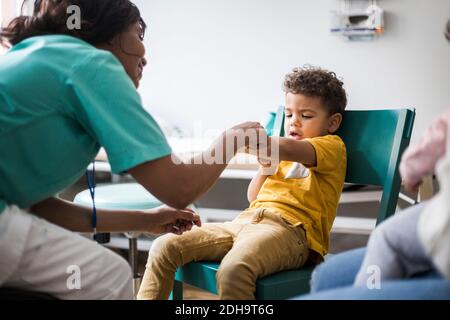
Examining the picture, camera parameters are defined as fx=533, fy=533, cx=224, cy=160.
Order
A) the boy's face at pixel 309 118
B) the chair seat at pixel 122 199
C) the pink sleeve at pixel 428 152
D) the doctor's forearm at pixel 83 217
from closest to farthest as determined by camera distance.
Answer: the pink sleeve at pixel 428 152 → the doctor's forearm at pixel 83 217 → the boy's face at pixel 309 118 → the chair seat at pixel 122 199

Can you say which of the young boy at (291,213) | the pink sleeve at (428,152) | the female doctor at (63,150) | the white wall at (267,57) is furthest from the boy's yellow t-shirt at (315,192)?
→ the white wall at (267,57)

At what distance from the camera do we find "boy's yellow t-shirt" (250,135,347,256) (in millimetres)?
1383

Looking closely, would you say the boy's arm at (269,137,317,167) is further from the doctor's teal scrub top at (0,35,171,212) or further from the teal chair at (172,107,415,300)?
the doctor's teal scrub top at (0,35,171,212)

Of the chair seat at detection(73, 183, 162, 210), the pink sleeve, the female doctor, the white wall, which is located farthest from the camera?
the white wall

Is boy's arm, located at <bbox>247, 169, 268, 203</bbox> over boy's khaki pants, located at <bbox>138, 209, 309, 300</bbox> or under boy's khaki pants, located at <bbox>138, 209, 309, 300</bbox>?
over

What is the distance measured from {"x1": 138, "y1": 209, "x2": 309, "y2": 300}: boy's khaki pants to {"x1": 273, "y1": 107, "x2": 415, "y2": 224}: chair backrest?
0.77 ft

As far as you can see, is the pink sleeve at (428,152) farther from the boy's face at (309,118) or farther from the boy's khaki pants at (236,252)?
the boy's face at (309,118)

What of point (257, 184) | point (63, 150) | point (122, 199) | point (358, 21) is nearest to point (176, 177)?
point (63, 150)

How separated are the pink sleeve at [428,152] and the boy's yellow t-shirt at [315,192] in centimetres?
63

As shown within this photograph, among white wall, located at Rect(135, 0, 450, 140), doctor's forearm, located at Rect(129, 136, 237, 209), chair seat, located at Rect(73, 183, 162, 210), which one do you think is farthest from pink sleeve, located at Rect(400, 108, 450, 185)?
→ white wall, located at Rect(135, 0, 450, 140)

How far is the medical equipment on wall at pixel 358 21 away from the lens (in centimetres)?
247

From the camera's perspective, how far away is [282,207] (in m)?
1.41

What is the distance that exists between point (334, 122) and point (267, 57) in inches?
51.1
